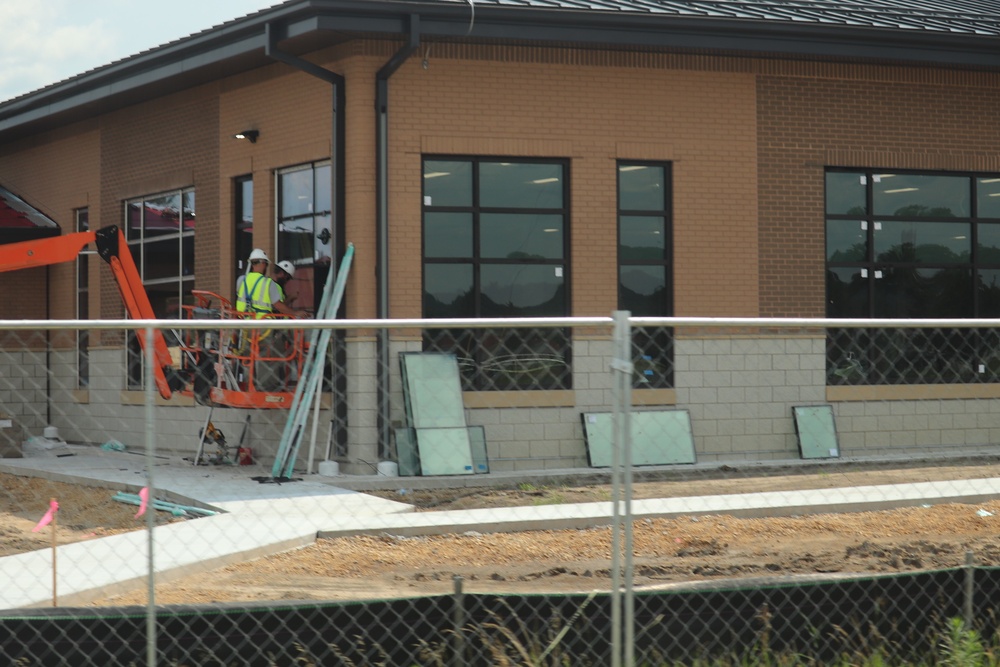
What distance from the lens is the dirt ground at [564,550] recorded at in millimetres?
8836

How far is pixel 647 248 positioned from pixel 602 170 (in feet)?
3.81

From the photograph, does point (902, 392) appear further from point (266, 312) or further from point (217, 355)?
point (217, 355)

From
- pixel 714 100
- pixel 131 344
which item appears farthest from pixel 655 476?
pixel 131 344

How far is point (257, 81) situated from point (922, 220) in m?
9.15

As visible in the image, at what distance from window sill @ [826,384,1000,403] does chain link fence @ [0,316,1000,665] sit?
0.04m

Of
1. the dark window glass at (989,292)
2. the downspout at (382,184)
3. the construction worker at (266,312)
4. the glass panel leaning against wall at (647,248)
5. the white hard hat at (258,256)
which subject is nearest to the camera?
the construction worker at (266,312)

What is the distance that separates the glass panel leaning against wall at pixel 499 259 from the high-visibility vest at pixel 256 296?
1.87 metres

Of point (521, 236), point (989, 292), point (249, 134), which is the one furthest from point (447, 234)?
point (989, 292)

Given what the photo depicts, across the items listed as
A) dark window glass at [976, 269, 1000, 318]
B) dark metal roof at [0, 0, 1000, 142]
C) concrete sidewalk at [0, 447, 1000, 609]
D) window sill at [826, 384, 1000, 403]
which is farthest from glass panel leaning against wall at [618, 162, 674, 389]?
dark window glass at [976, 269, 1000, 318]

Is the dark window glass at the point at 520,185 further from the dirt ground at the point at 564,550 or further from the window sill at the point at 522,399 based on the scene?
the dirt ground at the point at 564,550

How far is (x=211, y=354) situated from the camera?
1451cm

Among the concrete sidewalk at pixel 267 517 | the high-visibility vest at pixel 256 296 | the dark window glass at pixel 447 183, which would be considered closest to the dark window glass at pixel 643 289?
the dark window glass at pixel 447 183

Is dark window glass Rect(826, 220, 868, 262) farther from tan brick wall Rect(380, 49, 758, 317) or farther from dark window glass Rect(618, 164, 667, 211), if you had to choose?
dark window glass Rect(618, 164, 667, 211)

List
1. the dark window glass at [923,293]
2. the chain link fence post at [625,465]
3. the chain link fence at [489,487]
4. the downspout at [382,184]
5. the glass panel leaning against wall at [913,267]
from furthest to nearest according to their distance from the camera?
the dark window glass at [923,293], the glass panel leaning against wall at [913,267], the downspout at [382,184], the chain link fence at [489,487], the chain link fence post at [625,465]
